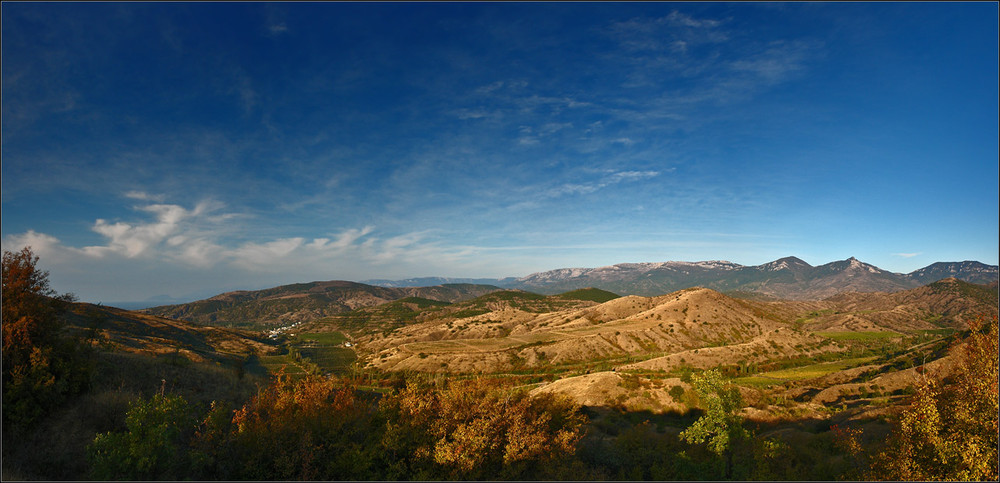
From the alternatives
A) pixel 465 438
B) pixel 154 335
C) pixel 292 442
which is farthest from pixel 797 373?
pixel 154 335

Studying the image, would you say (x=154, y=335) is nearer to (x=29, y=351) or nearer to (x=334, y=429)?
(x=29, y=351)

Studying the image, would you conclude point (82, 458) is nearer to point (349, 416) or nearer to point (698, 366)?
point (349, 416)

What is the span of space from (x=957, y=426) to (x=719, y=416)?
14090 millimetres

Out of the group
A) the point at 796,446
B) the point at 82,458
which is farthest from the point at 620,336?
the point at 82,458

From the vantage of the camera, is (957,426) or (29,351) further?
(29,351)

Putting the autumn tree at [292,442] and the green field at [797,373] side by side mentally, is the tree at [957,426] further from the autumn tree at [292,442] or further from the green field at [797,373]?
the green field at [797,373]

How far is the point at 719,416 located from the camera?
33031 mm

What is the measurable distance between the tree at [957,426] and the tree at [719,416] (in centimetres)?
953

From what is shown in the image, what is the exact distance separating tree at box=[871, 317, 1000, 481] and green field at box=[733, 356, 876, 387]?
4031 inches

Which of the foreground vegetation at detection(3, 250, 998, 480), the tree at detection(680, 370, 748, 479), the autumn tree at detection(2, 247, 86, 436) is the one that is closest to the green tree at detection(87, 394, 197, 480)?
the foreground vegetation at detection(3, 250, 998, 480)

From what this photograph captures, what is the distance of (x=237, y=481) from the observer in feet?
73.2

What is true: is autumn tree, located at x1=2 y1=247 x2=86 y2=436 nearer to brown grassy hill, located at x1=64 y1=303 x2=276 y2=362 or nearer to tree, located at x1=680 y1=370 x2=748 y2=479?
tree, located at x1=680 y1=370 x2=748 y2=479

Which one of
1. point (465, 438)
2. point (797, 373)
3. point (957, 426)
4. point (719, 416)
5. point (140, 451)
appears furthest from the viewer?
point (797, 373)

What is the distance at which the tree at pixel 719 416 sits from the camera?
108ft
